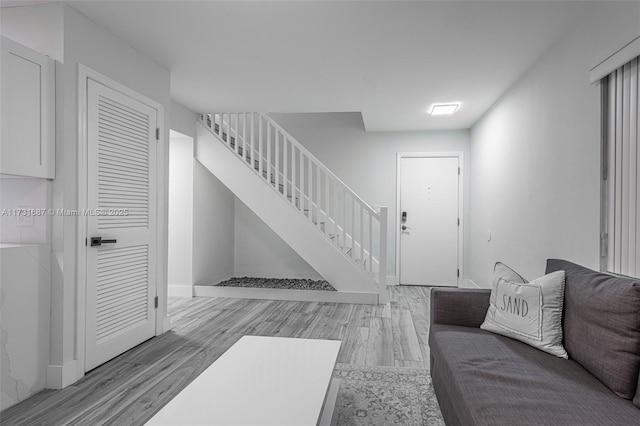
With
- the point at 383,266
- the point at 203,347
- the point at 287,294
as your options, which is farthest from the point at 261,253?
the point at 203,347

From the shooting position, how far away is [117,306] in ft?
9.46

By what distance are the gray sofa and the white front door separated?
12.5 feet

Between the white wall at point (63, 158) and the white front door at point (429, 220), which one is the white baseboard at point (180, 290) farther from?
the white front door at point (429, 220)

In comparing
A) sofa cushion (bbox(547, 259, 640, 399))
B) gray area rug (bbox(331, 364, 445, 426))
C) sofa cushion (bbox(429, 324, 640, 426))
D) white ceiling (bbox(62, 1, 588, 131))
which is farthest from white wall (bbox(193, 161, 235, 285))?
sofa cushion (bbox(547, 259, 640, 399))

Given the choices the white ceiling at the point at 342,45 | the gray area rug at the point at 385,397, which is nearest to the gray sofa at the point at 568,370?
the gray area rug at the point at 385,397

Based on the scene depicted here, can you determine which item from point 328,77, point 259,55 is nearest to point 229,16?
point 259,55

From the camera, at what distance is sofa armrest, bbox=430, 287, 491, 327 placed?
7.67 ft

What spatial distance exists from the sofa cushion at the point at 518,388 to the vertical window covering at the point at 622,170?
0.72 metres

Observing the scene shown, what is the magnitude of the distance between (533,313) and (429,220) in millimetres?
3946

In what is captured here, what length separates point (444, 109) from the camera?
4.62 meters

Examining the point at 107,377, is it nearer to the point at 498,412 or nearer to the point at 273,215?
the point at 498,412

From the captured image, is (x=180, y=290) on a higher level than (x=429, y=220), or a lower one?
lower

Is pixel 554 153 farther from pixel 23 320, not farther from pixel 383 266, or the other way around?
pixel 23 320

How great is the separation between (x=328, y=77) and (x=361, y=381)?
2.69 meters
